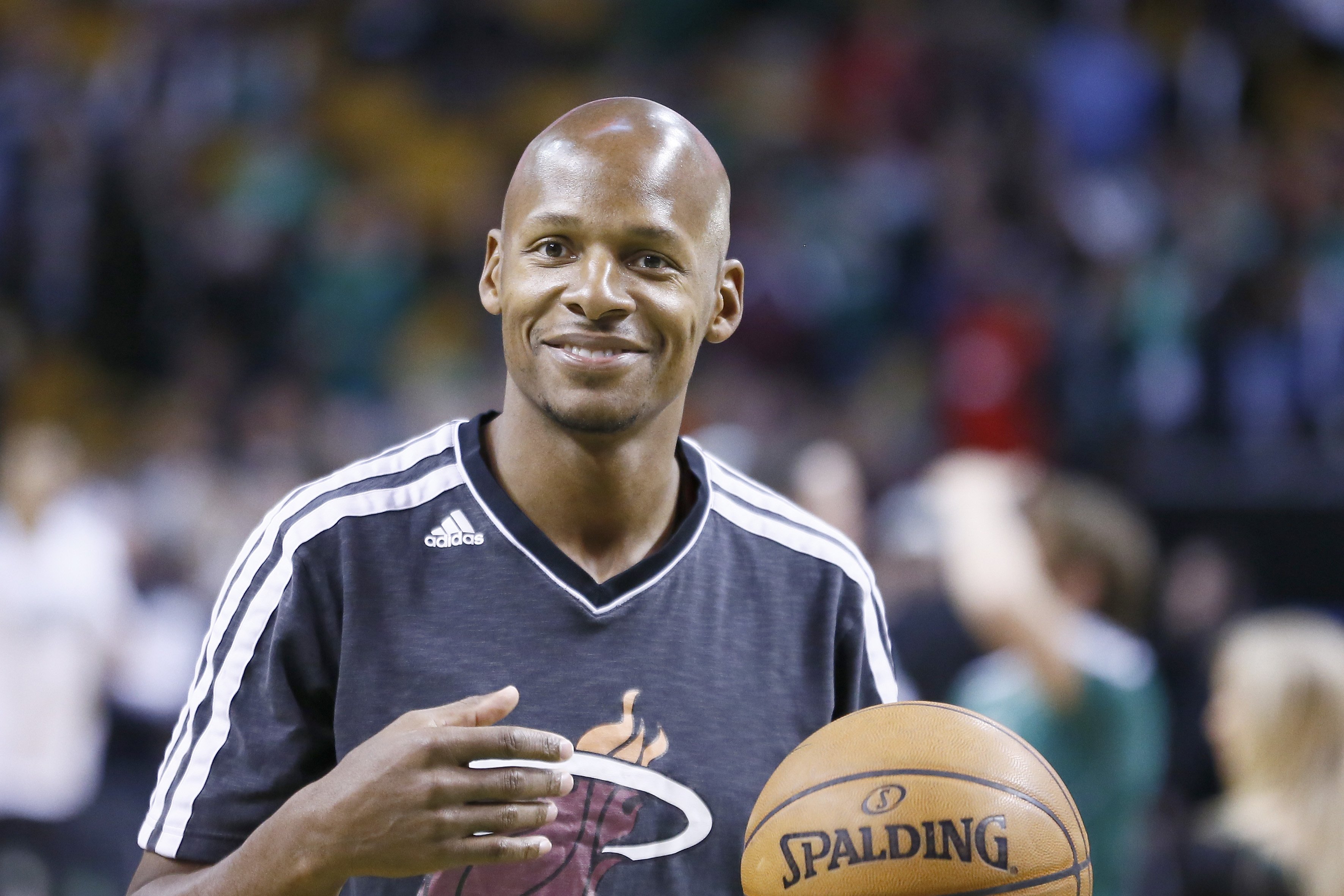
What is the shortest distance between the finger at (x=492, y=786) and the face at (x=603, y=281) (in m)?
0.65

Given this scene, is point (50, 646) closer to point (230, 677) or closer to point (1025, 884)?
point (230, 677)

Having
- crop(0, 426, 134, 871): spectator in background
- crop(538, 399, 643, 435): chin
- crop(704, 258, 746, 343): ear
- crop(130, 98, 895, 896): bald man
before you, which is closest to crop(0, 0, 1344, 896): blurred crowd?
crop(0, 426, 134, 871): spectator in background

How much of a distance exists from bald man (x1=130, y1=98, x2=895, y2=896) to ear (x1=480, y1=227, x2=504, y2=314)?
1cm

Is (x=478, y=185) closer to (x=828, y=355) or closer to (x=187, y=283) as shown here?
(x=187, y=283)

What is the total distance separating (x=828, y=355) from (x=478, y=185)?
3180mm

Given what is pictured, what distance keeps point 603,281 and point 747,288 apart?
24.9 ft

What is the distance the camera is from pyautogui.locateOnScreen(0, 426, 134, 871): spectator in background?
7016mm

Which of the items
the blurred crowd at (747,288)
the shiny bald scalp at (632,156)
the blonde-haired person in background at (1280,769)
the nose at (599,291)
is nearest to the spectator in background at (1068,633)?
the blurred crowd at (747,288)

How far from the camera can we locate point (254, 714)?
2.30 metres

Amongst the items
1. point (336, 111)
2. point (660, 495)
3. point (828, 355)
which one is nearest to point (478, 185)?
point (336, 111)

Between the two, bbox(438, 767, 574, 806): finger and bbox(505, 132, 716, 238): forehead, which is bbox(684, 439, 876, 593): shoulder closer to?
bbox(505, 132, 716, 238): forehead

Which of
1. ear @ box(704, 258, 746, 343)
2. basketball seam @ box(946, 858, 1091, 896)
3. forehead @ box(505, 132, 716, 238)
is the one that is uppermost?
forehead @ box(505, 132, 716, 238)

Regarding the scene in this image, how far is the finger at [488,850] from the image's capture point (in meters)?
1.92

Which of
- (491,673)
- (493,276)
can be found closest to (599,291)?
(493,276)
